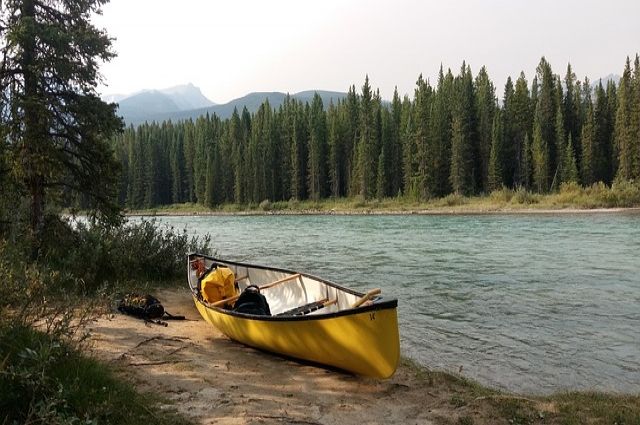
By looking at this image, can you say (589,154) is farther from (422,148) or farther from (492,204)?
(422,148)

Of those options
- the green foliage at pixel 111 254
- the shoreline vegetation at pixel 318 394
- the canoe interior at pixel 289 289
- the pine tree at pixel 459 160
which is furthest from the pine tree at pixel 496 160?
the shoreline vegetation at pixel 318 394

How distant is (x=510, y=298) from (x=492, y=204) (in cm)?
5040

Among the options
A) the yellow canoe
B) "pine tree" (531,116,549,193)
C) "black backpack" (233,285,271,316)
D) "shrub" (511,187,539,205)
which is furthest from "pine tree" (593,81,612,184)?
"black backpack" (233,285,271,316)

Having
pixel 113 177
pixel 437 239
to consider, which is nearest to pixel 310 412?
pixel 113 177

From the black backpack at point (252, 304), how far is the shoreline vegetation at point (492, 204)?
113 feet

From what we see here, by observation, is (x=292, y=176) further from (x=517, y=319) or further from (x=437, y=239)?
(x=517, y=319)

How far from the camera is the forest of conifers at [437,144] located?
235ft

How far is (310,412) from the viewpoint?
5.45 meters

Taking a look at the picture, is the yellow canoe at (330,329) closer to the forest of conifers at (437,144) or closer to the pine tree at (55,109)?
the pine tree at (55,109)

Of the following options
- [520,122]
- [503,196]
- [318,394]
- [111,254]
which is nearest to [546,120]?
[520,122]

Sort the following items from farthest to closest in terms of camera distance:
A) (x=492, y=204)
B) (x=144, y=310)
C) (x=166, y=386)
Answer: (x=492, y=204) → (x=144, y=310) → (x=166, y=386)

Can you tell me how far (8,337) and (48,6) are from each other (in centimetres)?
952

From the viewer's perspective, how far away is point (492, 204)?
60.7 meters

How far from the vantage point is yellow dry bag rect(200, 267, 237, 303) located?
965 cm
